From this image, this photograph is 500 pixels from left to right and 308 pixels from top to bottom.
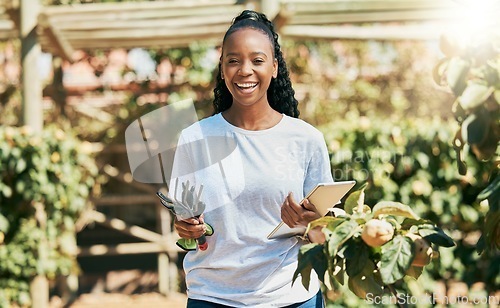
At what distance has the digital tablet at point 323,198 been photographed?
1541mm

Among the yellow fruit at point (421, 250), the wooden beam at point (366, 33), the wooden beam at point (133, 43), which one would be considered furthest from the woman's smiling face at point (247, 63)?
the wooden beam at point (133, 43)

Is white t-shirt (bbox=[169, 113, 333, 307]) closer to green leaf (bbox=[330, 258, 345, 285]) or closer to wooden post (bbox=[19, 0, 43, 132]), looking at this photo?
green leaf (bbox=[330, 258, 345, 285])

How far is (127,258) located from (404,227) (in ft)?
23.9

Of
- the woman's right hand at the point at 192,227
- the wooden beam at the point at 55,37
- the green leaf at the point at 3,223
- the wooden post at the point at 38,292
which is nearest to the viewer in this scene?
the woman's right hand at the point at 192,227

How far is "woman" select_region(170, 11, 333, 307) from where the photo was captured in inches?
69.8

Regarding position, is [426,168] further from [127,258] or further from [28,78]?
[127,258]

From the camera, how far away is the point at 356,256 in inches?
56.8

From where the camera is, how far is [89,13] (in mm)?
5445

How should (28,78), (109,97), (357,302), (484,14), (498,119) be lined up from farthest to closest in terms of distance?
1. (109,97)
2. (28,78)
3. (357,302)
4. (484,14)
5. (498,119)

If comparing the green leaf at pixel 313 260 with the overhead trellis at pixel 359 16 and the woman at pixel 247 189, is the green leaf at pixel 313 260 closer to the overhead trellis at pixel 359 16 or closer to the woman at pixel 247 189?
the woman at pixel 247 189

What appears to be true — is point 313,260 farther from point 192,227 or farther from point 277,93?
point 277,93

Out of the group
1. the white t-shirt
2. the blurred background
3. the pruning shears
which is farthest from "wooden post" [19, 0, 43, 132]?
the pruning shears

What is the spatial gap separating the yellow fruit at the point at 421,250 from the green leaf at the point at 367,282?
8 cm

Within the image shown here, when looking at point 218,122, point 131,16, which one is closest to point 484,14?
point 218,122
